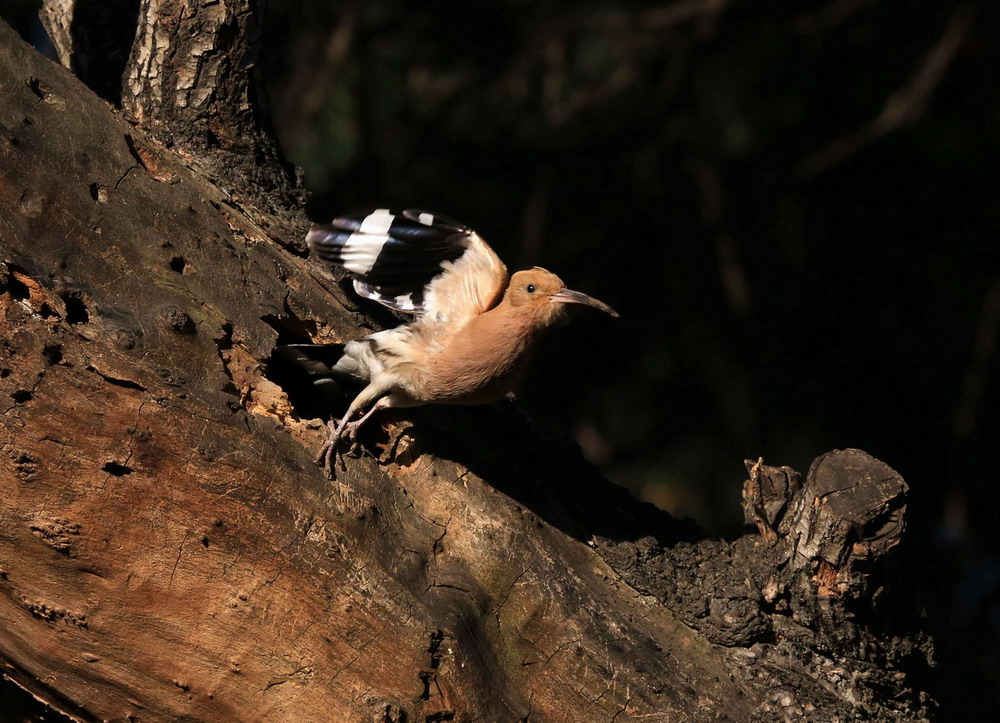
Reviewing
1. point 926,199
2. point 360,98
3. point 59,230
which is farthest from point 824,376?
point 59,230

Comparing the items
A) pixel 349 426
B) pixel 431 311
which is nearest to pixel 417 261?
pixel 431 311

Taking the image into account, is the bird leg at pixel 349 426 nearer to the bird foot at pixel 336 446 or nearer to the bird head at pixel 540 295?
the bird foot at pixel 336 446

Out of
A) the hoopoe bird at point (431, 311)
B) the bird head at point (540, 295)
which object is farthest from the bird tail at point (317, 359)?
the bird head at point (540, 295)

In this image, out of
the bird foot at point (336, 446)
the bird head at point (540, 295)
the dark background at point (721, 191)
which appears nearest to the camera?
the bird foot at point (336, 446)

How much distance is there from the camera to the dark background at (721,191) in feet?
14.9

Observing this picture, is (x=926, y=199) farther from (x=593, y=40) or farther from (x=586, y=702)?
(x=586, y=702)

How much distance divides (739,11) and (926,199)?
1.13 meters

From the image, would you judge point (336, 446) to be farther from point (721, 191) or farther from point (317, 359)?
point (721, 191)

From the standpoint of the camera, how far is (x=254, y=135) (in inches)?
107

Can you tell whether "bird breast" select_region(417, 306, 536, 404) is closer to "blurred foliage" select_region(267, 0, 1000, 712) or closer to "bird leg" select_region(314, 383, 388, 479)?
"bird leg" select_region(314, 383, 388, 479)

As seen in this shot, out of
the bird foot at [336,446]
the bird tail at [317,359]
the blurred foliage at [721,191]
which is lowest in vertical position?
the bird foot at [336,446]

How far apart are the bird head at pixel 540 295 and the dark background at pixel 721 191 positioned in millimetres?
Result: 2119

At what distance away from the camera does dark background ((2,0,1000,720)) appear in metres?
4.54

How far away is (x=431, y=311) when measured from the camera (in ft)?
8.48
